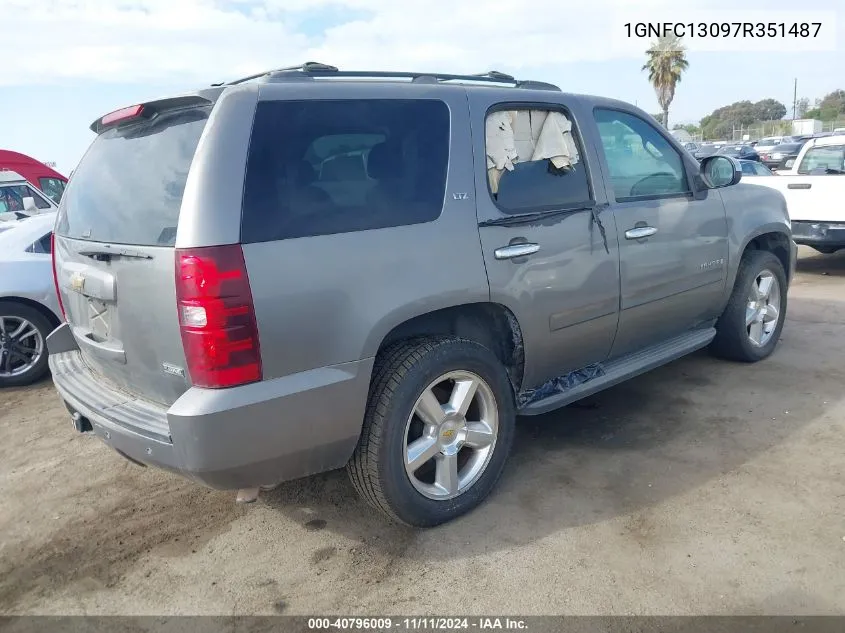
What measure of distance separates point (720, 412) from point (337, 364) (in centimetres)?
275

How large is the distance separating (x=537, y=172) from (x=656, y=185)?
1.08 metres

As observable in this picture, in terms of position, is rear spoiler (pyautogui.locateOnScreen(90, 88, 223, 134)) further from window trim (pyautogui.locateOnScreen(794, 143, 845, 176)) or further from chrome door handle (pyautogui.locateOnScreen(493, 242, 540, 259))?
window trim (pyautogui.locateOnScreen(794, 143, 845, 176))

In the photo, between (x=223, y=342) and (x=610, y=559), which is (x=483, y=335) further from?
→ (x=223, y=342)

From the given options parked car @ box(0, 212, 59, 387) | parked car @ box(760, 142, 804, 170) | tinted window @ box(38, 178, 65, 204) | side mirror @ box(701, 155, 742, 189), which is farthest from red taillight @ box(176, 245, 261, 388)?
parked car @ box(760, 142, 804, 170)

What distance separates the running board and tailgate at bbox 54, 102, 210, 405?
70.2 inches

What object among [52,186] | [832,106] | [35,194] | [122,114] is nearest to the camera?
[122,114]

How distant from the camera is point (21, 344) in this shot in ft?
18.5

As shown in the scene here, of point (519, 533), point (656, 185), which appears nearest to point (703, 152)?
point (656, 185)

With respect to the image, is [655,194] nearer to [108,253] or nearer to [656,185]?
[656,185]

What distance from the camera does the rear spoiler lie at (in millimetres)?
2615

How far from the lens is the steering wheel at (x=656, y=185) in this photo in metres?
3.99

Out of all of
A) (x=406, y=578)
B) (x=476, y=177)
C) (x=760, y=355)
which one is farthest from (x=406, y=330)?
(x=760, y=355)

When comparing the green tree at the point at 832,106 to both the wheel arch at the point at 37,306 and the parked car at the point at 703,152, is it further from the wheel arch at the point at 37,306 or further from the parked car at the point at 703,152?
the wheel arch at the point at 37,306

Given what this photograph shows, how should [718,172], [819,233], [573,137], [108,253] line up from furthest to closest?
[819,233] < [718,172] < [573,137] < [108,253]
